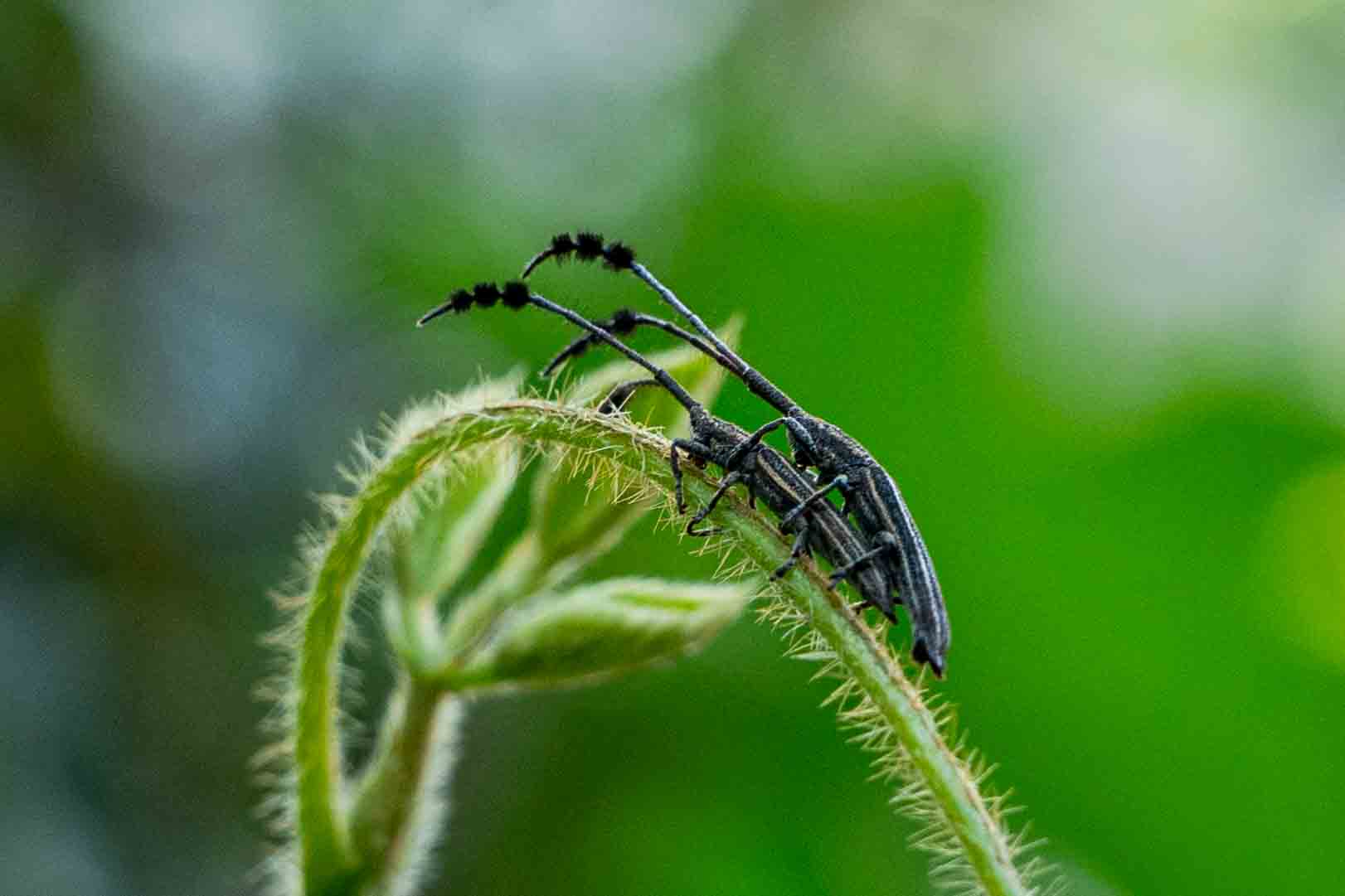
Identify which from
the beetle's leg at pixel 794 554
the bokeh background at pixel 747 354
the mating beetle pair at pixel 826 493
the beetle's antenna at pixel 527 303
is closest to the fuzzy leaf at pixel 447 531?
the beetle's antenna at pixel 527 303

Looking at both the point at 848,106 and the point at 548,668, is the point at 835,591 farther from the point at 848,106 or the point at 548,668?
the point at 848,106

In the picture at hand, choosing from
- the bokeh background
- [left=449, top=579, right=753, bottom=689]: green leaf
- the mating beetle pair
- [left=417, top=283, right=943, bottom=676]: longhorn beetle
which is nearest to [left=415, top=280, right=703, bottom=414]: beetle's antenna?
the mating beetle pair

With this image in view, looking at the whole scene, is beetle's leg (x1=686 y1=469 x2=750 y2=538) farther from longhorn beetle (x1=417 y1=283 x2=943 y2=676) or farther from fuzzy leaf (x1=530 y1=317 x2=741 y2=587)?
fuzzy leaf (x1=530 y1=317 x2=741 y2=587)

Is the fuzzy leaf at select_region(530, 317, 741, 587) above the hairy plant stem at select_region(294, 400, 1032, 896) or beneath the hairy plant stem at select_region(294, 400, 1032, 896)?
above

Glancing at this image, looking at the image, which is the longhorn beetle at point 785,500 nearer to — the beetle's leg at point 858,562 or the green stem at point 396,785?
the beetle's leg at point 858,562

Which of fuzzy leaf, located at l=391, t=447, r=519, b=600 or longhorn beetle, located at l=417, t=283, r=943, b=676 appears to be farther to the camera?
fuzzy leaf, located at l=391, t=447, r=519, b=600

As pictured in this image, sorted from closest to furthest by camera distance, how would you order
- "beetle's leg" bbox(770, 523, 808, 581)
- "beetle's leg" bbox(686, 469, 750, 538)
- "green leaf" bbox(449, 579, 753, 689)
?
1. "beetle's leg" bbox(770, 523, 808, 581)
2. "beetle's leg" bbox(686, 469, 750, 538)
3. "green leaf" bbox(449, 579, 753, 689)

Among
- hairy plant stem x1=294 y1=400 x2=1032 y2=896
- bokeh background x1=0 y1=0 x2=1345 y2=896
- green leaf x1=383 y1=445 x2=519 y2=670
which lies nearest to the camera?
hairy plant stem x1=294 y1=400 x2=1032 y2=896

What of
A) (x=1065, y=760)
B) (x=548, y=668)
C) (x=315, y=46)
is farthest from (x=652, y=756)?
(x=315, y=46)
